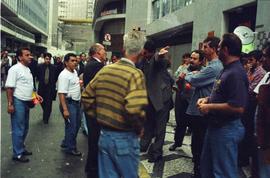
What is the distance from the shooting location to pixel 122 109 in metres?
3.32

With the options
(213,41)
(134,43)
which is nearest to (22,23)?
(213,41)

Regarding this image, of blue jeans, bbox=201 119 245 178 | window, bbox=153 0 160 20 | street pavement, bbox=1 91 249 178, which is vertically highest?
window, bbox=153 0 160 20

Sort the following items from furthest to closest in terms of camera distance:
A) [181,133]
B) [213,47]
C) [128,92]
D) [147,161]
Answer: [181,133] < [147,161] < [213,47] < [128,92]

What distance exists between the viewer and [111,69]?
3.41m

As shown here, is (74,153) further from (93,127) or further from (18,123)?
(93,127)

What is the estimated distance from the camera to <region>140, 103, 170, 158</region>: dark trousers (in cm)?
661

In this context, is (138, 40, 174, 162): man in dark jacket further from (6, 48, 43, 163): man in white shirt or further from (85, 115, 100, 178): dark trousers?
(6, 48, 43, 163): man in white shirt

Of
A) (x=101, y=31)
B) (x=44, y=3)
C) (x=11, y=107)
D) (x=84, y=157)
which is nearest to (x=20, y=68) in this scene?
(x=11, y=107)

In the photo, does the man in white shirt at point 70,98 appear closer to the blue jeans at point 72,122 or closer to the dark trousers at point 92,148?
the blue jeans at point 72,122

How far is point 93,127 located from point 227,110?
2106mm

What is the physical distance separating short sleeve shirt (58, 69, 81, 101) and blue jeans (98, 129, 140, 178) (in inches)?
126

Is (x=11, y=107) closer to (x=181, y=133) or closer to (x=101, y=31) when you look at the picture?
(x=181, y=133)

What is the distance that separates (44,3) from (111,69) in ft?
307

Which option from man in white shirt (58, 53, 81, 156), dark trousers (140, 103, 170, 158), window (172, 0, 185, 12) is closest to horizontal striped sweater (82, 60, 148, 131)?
man in white shirt (58, 53, 81, 156)
